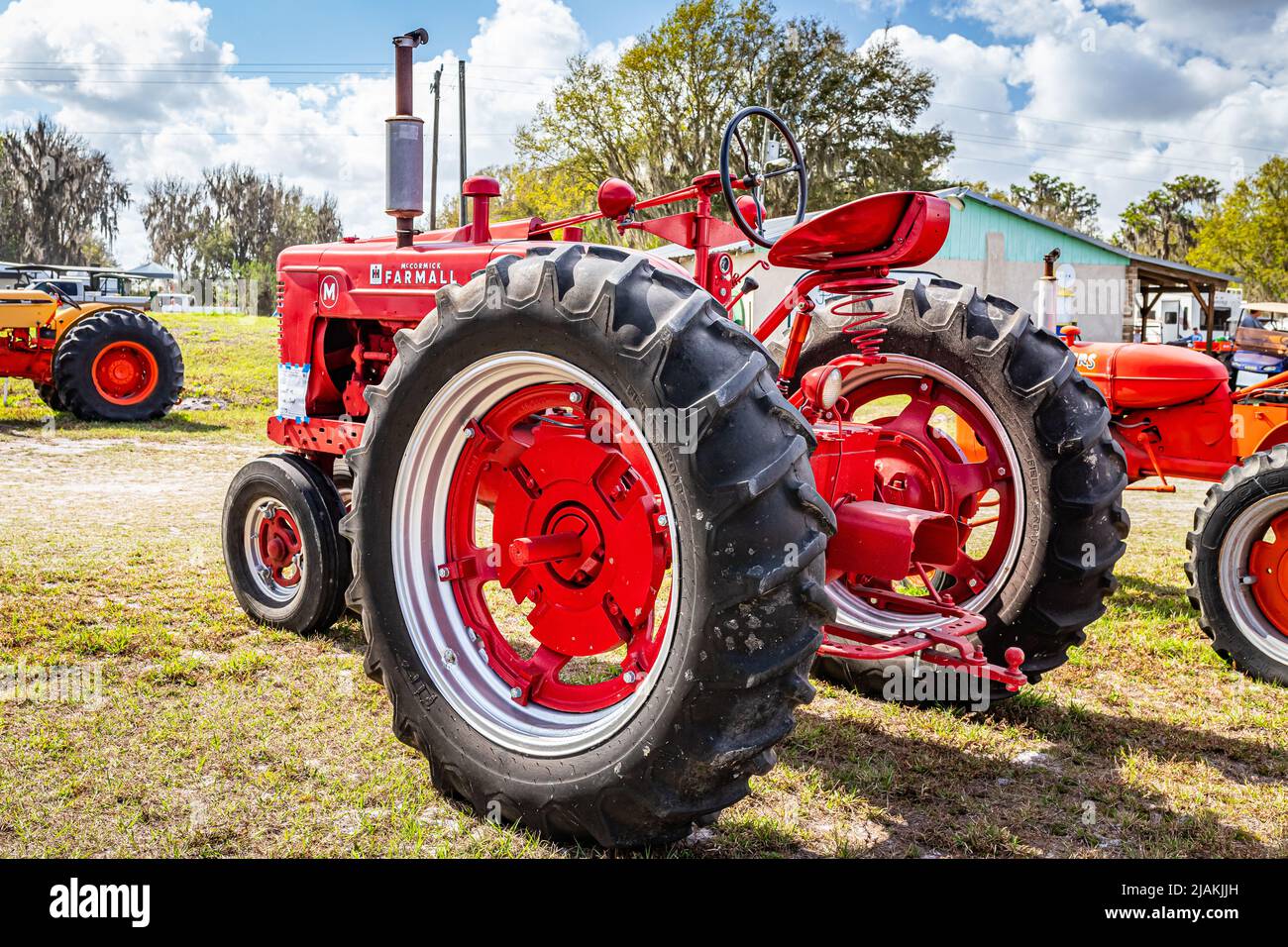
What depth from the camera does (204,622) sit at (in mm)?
4539

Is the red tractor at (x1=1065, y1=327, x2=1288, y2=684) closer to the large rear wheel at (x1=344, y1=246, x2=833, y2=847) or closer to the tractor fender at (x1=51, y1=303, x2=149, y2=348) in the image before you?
the large rear wheel at (x1=344, y1=246, x2=833, y2=847)

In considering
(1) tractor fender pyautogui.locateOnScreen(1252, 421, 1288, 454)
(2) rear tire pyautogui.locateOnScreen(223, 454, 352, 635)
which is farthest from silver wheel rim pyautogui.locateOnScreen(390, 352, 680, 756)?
(1) tractor fender pyautogui.locateOnScreen(1252, 421, 1288, 454)

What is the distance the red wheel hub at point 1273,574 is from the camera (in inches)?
169

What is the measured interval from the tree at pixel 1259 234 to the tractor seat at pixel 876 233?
37839mm

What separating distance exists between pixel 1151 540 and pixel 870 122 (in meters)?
31.6

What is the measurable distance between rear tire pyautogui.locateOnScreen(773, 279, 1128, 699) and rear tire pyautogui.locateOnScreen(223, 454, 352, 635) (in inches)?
97.9

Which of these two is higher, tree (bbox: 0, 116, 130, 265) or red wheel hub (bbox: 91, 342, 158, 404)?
tree (bbox: 0, 116, 130, 265)

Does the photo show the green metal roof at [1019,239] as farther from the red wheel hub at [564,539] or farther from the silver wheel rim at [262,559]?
the red wheel hub at [564,539]

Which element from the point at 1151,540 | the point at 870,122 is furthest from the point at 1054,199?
the point at 1151,540

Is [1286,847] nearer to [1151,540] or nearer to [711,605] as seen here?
[711,605]

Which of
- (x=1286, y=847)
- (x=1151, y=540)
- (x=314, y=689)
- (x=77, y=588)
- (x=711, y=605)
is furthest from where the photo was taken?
(x=1151, y=540)

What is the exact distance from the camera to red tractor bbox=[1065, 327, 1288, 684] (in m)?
4.31

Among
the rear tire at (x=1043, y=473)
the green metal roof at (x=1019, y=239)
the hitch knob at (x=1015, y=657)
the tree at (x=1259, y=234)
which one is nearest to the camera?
the hitch knob at (x=1015, y=657)
